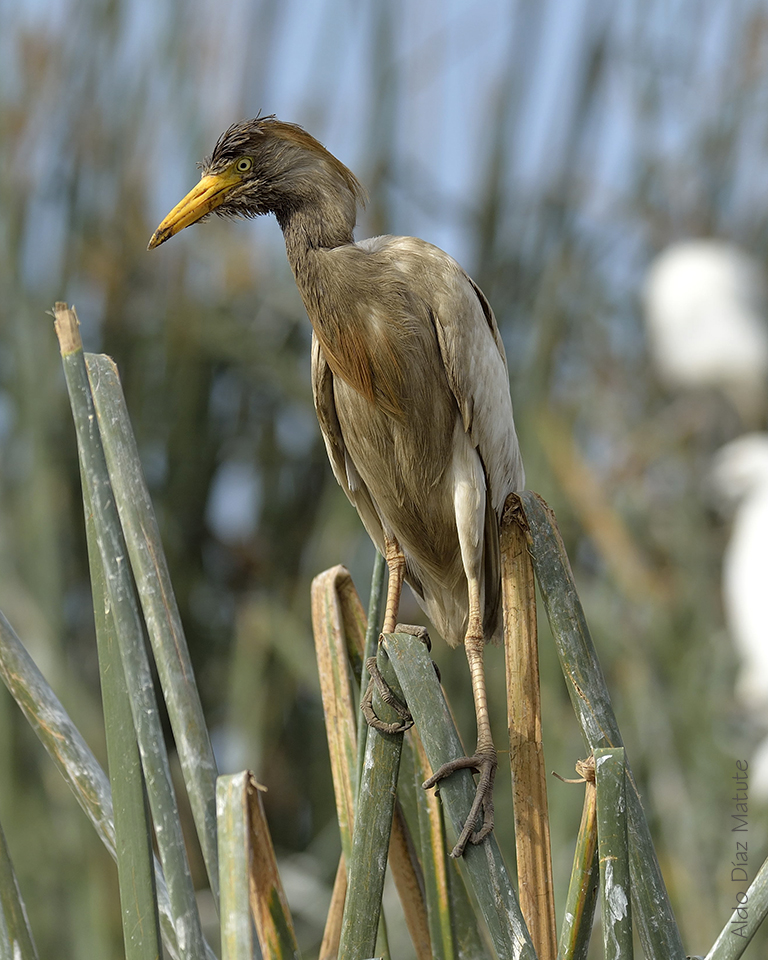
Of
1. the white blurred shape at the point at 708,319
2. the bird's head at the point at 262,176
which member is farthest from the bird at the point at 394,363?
the white blurred shape at the point at 708,319

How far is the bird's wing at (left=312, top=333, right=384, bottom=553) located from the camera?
3.97ft

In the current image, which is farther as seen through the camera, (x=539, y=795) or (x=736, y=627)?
(x=736, y=627)

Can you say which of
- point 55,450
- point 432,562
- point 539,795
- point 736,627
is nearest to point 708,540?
point 736,627

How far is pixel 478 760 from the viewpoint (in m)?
0.81

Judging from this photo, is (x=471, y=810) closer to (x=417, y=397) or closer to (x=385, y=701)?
(x=385, y=701)

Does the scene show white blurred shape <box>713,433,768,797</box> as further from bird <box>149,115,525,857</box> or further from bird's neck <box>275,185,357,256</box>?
bird's neck <box>275,185,357,256</box>

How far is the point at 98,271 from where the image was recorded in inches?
87.4

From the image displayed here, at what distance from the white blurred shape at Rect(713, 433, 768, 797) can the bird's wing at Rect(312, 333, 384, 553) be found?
933 millimetres

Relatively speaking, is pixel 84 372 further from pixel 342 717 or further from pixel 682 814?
pixel 682 814

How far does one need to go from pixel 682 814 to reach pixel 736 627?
16.2 inches

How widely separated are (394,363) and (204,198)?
0.27 meters

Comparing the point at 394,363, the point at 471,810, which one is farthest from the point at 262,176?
the point at 471,810

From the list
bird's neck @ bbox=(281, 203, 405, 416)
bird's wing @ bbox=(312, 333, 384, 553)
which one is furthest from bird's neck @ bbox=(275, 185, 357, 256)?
bird's wing @ bbox=(312, 333, 384, 553)

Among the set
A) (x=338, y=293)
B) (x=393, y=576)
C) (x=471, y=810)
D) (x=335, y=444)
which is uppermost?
(x=338, y=293)
